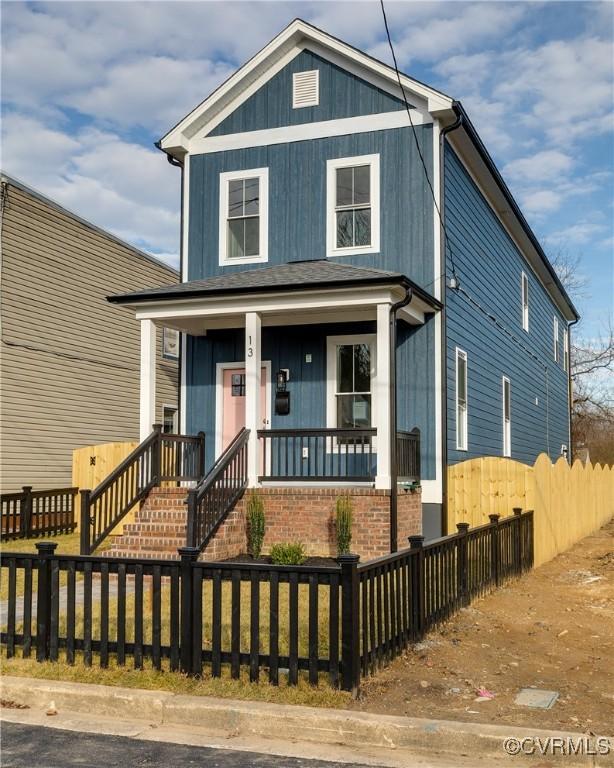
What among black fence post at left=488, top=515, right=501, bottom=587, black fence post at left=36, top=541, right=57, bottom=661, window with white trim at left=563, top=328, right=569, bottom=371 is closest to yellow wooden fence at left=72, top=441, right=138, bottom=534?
black fence post at left=488, top=515, right=501, bottom=587

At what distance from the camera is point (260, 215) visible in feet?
51.5

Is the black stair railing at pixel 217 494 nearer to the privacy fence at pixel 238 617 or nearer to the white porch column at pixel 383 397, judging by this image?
the white porch column at pixel 383 397

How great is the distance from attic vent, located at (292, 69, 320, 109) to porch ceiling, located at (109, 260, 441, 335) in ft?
9.92

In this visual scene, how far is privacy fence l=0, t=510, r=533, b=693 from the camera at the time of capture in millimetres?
6070

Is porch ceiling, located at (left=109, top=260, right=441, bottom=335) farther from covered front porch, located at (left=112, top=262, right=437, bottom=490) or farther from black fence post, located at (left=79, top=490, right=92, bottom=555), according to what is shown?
black fence post, located at (left=79, top=490, right=92, bottom=555)

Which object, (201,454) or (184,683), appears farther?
(201,454)

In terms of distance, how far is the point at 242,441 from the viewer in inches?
512

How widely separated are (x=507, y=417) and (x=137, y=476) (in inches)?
418

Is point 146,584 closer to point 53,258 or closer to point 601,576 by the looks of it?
point 601,576

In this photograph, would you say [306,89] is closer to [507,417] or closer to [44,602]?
[507,417]

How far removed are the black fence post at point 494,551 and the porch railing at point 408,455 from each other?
254cm

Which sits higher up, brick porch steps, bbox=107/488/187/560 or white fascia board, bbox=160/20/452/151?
white fascia board, bbox=160/20/452/151

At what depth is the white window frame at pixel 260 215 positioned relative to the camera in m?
15.6

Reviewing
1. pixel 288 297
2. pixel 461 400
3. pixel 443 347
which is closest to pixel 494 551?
pixel 443 347
